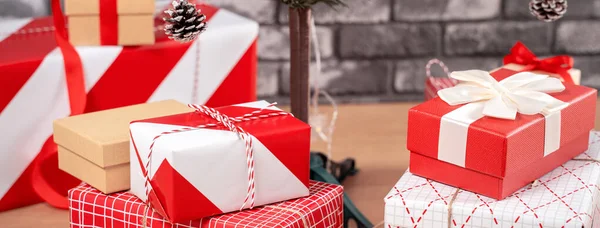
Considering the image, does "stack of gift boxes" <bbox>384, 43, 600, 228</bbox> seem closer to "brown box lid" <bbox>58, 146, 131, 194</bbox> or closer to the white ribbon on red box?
the white ribbon on red box

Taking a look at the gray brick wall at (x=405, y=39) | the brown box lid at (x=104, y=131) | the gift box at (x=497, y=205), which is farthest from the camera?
the gray brick wall at (x=405, y=39)

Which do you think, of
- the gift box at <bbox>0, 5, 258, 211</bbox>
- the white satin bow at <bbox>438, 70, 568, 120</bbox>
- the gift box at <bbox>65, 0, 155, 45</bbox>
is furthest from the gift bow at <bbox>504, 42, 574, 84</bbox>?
the gift box at <bbox>65, 0, 155, 45</bbox>

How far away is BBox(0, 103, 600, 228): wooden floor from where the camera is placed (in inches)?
43.8

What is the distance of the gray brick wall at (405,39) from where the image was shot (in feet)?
5.11

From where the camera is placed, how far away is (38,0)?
4.50 feet

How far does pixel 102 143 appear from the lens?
94 cm

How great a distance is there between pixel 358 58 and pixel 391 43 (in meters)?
0.07

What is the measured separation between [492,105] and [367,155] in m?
0.44

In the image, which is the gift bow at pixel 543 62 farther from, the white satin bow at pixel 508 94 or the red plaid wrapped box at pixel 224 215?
the red plaid wrapped box at pixel 224 215

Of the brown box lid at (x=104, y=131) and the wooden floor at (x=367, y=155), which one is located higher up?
the brown box lid at (x=104, y=131)

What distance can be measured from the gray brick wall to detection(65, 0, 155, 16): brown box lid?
396 mm

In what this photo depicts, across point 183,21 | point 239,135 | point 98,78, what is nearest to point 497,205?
point 239,135

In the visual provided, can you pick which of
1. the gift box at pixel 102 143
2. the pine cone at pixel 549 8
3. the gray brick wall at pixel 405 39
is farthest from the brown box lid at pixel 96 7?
the pine cone at pixel 549 8

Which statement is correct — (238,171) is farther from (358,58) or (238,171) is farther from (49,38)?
(358,58)
